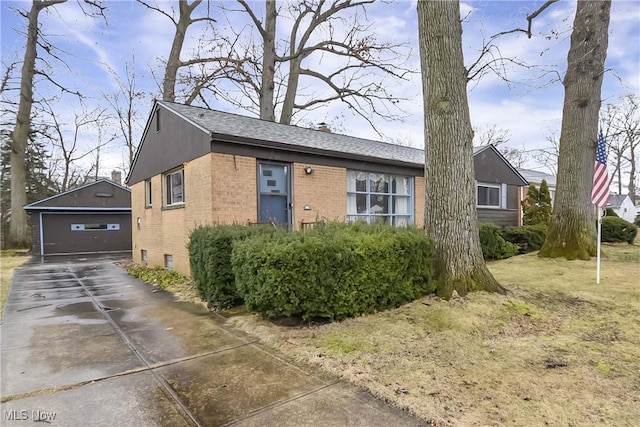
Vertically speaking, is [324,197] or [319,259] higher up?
[324,197]

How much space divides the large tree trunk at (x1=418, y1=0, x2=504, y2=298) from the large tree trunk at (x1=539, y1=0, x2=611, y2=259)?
210 inches

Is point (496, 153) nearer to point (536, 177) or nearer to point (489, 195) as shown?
point (489, 195)

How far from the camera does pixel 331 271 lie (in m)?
4.59

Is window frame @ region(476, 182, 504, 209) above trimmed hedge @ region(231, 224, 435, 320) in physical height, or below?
above

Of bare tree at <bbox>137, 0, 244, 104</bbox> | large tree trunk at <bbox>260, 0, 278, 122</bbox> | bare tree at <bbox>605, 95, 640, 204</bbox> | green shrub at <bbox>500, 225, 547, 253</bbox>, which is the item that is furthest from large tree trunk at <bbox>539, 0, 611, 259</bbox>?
bare tree at <bbox>605, 95, 640, 204</bbox>

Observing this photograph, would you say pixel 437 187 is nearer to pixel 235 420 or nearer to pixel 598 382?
pixel 598 382

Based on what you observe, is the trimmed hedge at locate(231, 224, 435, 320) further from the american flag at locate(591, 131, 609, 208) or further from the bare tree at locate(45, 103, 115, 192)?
the bare tree at locate(45, 103, 115, 192)

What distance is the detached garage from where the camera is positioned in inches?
722

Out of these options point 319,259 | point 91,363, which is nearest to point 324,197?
point 319,259

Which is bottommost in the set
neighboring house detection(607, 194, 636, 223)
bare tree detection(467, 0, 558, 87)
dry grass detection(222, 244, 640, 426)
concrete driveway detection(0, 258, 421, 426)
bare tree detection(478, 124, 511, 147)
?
concrete driveway detection(0, 258, 421, 426)

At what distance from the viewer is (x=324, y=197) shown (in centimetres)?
939

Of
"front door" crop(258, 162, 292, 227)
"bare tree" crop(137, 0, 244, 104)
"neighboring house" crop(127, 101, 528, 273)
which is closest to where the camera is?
"neighboring house" crop(127, 101, 528, 273)

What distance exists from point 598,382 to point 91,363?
15.7ft

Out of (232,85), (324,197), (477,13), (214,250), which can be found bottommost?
(214,250)
